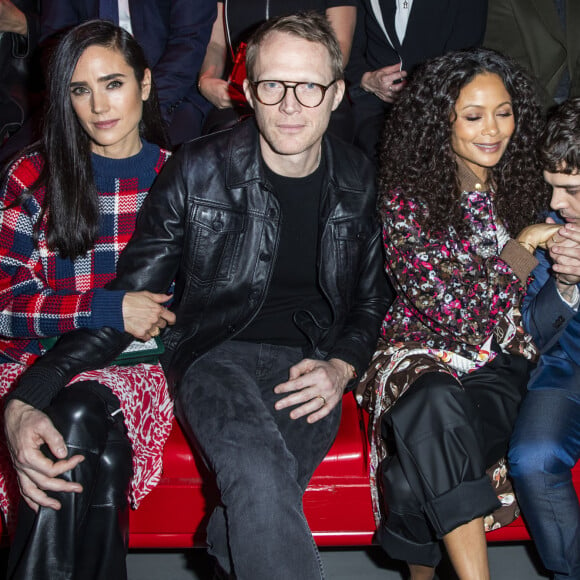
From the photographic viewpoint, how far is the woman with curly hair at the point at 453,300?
6.03 feet

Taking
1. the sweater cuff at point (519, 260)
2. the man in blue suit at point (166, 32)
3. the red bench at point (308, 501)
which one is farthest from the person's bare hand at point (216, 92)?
the red bench at point (308, 501)

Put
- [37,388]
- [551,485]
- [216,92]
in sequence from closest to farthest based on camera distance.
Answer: [37,388]
[551,485]
[216,92]

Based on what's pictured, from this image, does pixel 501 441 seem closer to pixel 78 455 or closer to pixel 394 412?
pixel 394 412

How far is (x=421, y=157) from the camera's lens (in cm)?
229

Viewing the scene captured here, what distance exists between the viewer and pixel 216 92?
3.00 m

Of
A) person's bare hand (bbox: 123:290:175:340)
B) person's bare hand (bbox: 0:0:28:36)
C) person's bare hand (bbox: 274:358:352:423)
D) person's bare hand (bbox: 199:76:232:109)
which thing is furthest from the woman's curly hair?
person's bare hand (bbox: 0:0:28:36)

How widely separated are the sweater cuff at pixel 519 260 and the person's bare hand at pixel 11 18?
2018mm

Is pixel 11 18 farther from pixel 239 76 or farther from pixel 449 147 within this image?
pixel 449 147

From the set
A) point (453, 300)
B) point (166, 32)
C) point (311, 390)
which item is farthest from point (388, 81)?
point (311, 390)

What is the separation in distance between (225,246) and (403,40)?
1.34 meters

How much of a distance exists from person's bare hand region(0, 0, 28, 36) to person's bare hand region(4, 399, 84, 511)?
1.77 metres

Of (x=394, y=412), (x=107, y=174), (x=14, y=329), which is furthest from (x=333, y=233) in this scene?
(x=14, y=329)

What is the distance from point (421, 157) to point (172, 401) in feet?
3.44

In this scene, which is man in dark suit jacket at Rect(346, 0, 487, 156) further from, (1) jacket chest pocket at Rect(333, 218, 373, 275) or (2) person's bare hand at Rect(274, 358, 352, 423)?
(2) person's bare hand at Rect(274, 358, 352, 423)
